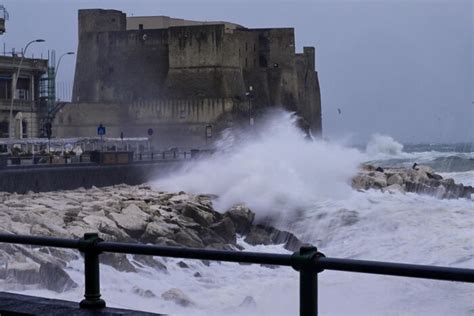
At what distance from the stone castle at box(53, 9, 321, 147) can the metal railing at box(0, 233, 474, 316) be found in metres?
44.8

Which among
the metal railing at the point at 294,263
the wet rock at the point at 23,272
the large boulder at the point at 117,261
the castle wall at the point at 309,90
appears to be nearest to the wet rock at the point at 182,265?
the large boulder at the point at 117,261

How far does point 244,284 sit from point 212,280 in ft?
1.67

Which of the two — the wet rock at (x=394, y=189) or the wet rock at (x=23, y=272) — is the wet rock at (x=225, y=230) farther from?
the wet rock at (x=394, y=189)

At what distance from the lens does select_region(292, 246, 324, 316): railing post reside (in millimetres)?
3510

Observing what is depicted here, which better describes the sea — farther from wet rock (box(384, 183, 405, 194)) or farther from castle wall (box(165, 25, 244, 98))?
castle wall (box(165, 25, 244, 98))

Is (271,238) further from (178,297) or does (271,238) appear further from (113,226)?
(178,297)

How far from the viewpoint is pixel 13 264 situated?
9.75 meters

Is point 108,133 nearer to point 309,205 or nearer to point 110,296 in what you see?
point 309,205

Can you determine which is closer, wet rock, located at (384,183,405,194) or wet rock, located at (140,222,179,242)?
wet rock, located at (140,222,179,242)

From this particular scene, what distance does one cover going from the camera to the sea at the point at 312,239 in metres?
7.20

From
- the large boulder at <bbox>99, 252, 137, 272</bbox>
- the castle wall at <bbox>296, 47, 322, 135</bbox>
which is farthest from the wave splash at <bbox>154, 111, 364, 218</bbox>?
the castle wall at <bbox>296, 47, 322, 135</bbox>

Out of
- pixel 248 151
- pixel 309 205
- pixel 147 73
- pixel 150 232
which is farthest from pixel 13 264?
pixel 147 73

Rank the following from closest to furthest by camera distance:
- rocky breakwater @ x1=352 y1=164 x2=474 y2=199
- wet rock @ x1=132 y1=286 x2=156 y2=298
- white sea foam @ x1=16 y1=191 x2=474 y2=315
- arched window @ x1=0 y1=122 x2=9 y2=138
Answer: white sea foam @ x1=16 y1=191 x2=474 y2=315 → wet rock @ x1=132 y1=286 x2=156 y2=298 → rocky breakwater @ x1=352 y1=164 x2=474 y2=199 → arched window @ x1=0 y1=122 x2=9 y2=138

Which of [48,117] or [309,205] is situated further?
[48,117]
